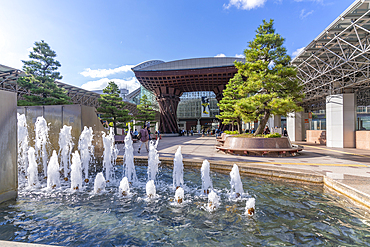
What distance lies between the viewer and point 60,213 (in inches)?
153

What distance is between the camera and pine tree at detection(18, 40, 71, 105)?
1688cm

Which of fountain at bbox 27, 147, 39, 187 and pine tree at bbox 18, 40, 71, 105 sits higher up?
pine tree at bbox 18, 40, 71, 105

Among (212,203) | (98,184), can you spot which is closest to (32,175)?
(98,184)

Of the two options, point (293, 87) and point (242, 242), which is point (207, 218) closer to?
point (242, 242)

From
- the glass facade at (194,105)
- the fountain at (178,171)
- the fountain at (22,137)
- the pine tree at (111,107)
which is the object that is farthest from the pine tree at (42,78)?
the glass facade at (194,105)

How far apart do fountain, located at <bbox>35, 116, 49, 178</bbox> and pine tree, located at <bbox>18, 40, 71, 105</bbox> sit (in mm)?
11994

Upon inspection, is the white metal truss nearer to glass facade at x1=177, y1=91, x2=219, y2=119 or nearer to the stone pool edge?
the stone pool edge

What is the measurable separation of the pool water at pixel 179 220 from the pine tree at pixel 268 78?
677 centimetres

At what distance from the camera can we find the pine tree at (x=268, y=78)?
11062 millimetres

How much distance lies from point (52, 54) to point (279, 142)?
22.4 meters

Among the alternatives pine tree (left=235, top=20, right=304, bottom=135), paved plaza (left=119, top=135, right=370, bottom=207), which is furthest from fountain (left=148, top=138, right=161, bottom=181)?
pine tree (left=235, top=20, right=304, bottom=135)

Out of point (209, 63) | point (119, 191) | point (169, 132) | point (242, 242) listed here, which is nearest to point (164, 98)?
point (169, 132)

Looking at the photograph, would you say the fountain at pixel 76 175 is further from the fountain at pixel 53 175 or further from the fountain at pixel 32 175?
the fountain at pixel 32 175

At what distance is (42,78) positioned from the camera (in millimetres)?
17625
